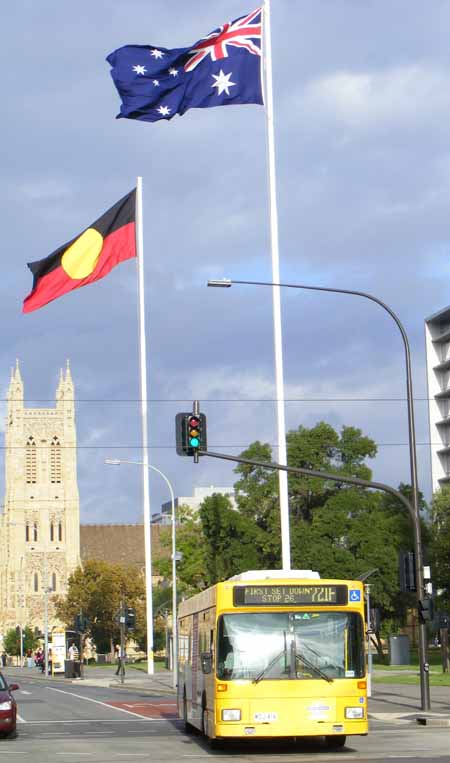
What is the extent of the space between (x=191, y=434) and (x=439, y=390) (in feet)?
336

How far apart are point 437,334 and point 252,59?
3782 inches

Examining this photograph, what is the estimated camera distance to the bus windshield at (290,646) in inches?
751

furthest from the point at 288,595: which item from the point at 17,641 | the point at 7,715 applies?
the point at 17,641

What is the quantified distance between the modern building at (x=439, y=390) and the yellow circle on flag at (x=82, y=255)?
280ft

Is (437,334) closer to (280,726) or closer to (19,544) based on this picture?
(19,544)

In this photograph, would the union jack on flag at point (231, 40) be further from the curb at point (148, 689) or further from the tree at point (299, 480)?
the tree at point (299, 480)

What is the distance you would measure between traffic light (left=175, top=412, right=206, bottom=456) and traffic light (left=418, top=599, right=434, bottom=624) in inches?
245

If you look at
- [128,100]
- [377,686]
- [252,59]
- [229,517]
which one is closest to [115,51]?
[128,100]

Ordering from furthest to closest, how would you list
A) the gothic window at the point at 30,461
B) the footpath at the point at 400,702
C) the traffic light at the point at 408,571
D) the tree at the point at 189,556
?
the gothic window at the point at 30,461 < the tree at the point at 189,556 < the traffic light at the point at 408,571 < the footpath at the point at 400,702

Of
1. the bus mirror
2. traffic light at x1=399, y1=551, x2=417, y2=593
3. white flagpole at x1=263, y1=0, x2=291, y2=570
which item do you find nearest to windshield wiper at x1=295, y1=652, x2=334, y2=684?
the bus mirror

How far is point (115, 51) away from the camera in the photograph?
30.8 meters

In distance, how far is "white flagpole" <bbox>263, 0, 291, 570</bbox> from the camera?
103 ft

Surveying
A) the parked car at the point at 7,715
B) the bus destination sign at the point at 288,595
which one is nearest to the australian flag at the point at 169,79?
the parked car at the point at 7,715

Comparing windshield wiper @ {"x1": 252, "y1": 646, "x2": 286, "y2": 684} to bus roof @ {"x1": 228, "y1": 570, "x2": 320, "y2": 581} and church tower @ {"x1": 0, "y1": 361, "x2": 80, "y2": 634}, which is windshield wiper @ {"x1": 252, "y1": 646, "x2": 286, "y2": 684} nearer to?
bus roof @ {"x1": 228, "y1": 570, "x2": 320, "y2": 581}
